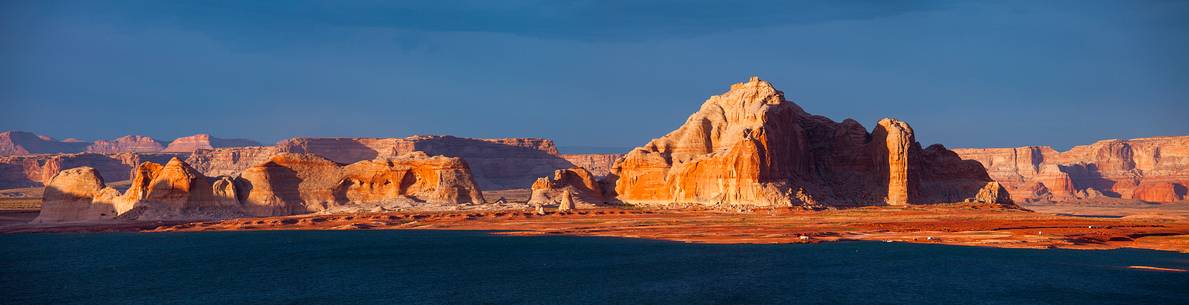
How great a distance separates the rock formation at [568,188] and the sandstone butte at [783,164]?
661 millimetres

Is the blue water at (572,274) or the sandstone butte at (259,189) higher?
the sandstone butte at (259,189)

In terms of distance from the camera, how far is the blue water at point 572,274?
38219 millimetres

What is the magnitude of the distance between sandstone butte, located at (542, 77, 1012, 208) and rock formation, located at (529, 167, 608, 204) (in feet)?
2.17

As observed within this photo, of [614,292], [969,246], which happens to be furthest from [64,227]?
[969,246]

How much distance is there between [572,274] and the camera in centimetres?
4488

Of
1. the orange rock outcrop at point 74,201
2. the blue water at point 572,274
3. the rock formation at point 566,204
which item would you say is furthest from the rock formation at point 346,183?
the blue water at point 572,274

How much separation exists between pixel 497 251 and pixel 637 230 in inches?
590

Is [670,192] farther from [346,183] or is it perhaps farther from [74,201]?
[74,201]

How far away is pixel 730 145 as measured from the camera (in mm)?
90062

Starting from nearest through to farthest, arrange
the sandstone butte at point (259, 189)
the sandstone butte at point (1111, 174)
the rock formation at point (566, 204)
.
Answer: the sandstone butte at point (259, 189) → the rock formation at point (566, 204) → the sandstone butte at point (1111, 174)

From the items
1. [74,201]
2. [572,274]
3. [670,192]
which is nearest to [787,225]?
[670,192]

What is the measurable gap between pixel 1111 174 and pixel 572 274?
17028 centimetres

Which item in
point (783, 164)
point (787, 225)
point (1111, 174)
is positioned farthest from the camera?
point (1111, 174)

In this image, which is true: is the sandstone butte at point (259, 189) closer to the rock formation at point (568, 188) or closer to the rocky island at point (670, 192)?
the rocky island at point (670, 192)
